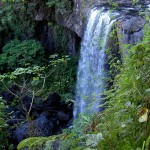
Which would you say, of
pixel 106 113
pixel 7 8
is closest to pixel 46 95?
pixel 7 8

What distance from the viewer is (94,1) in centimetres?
718

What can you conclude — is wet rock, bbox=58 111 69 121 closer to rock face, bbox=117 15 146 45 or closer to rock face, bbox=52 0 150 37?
rock face, bbox=52 0 150 37

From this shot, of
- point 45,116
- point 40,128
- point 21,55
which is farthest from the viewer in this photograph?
point 21,55

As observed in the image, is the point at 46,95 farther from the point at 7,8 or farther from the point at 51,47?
the point at 7,8

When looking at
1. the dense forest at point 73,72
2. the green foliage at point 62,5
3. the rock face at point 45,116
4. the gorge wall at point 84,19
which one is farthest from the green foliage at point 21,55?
the green foliage at point 62,5

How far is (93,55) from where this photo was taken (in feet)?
23.6

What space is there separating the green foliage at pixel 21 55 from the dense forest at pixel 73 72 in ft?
0.11

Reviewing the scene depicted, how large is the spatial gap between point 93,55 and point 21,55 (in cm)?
314

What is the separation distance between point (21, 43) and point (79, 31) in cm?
296

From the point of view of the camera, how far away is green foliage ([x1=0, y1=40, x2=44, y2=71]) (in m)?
9.33

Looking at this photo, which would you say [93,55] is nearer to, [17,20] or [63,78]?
[63,78]

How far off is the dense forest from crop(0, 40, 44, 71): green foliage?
3 cm

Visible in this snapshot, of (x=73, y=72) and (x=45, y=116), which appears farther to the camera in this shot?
(x=73, y=72)

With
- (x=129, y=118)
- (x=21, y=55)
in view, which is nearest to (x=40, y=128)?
(x=21, y=55)
